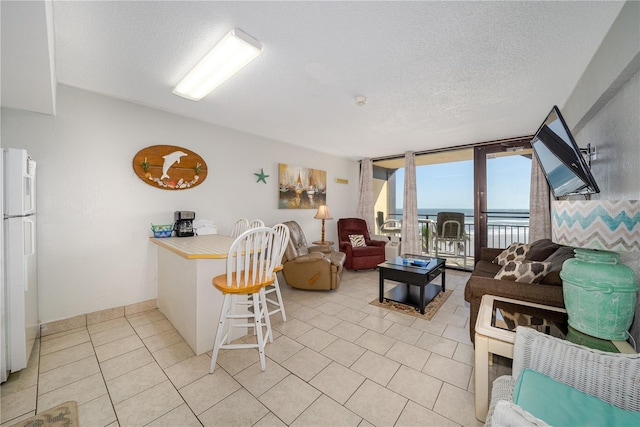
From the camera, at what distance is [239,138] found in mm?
3695

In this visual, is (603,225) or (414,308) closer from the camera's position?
(603,225)

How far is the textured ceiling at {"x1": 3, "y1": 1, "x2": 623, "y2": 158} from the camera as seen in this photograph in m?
1.45

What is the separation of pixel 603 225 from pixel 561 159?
931 millimetres

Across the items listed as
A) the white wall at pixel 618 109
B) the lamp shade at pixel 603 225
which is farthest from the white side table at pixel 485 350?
the white wall at pixel 618 109

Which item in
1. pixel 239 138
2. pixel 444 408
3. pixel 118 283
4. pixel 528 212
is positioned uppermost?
pixel 239 138

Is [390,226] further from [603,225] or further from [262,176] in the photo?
[603,225]

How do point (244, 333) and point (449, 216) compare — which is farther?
point (449, 216)

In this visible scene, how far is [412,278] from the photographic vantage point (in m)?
2.80

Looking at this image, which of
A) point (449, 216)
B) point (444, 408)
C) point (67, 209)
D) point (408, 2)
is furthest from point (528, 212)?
point (67, 209)

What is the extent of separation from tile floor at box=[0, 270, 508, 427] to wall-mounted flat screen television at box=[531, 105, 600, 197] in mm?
1564

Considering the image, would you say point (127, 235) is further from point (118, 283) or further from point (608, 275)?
point (608, 275)

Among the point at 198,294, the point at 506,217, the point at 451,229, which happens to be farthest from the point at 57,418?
the point at 506,217

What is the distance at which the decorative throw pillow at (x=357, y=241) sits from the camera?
4779mm

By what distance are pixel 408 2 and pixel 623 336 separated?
6.89 ft
